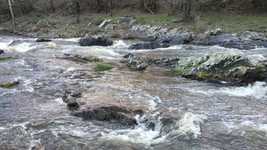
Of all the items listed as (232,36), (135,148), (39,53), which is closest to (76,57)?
(39,53)

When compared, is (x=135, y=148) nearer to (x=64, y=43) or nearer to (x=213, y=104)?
(x=213, y=104)

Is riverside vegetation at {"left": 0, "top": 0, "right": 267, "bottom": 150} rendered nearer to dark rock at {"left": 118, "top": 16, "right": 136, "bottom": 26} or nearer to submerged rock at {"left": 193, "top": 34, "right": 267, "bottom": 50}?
submerged rock at {"left": 193, "top": 34, "right": 267, "bottom": 50}

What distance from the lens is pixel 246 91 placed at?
18.1 meters

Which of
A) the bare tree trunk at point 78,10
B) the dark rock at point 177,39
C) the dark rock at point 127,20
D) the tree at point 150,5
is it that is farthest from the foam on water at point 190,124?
the bare tree trunk at point 78,10

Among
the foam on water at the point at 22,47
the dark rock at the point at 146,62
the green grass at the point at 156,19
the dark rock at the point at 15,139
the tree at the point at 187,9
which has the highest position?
the tree at the point at 187,9

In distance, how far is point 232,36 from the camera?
33.4m

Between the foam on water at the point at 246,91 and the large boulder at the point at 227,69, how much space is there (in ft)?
2.03

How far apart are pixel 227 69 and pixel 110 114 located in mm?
8119

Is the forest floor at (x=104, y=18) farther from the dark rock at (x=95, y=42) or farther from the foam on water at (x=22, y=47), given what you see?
the foam on water at (x=22, y=47)

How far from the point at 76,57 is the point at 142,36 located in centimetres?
1275

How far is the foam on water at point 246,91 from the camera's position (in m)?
17.6

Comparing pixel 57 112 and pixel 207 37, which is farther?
pixel 207 37

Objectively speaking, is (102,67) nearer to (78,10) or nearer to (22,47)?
(22,47)

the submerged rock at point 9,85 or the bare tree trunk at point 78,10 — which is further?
the bare tree trunk at point 78,10
